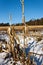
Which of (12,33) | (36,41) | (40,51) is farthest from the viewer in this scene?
(36,41)

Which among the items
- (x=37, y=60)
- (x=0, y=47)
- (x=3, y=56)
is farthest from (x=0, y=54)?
(x=37, y=60)

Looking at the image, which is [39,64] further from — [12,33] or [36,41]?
[36,41]

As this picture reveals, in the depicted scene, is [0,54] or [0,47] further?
[0,47]

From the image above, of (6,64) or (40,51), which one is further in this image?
(40,51)

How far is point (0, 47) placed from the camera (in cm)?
355

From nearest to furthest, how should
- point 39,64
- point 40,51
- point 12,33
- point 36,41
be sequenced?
point 12,33 < point 39,64 < point 40,51 < point 36,41

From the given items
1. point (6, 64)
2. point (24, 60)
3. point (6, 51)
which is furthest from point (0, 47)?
point (24, 60)

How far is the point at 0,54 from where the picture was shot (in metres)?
3.20

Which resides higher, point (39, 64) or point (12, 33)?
point (12, 33)

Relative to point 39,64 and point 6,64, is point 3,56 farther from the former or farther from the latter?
point 39,64

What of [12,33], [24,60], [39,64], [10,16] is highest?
[10,16]

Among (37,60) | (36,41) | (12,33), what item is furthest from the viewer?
(36,41)

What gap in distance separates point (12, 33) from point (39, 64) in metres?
0.89

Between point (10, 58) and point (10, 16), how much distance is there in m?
1.38
